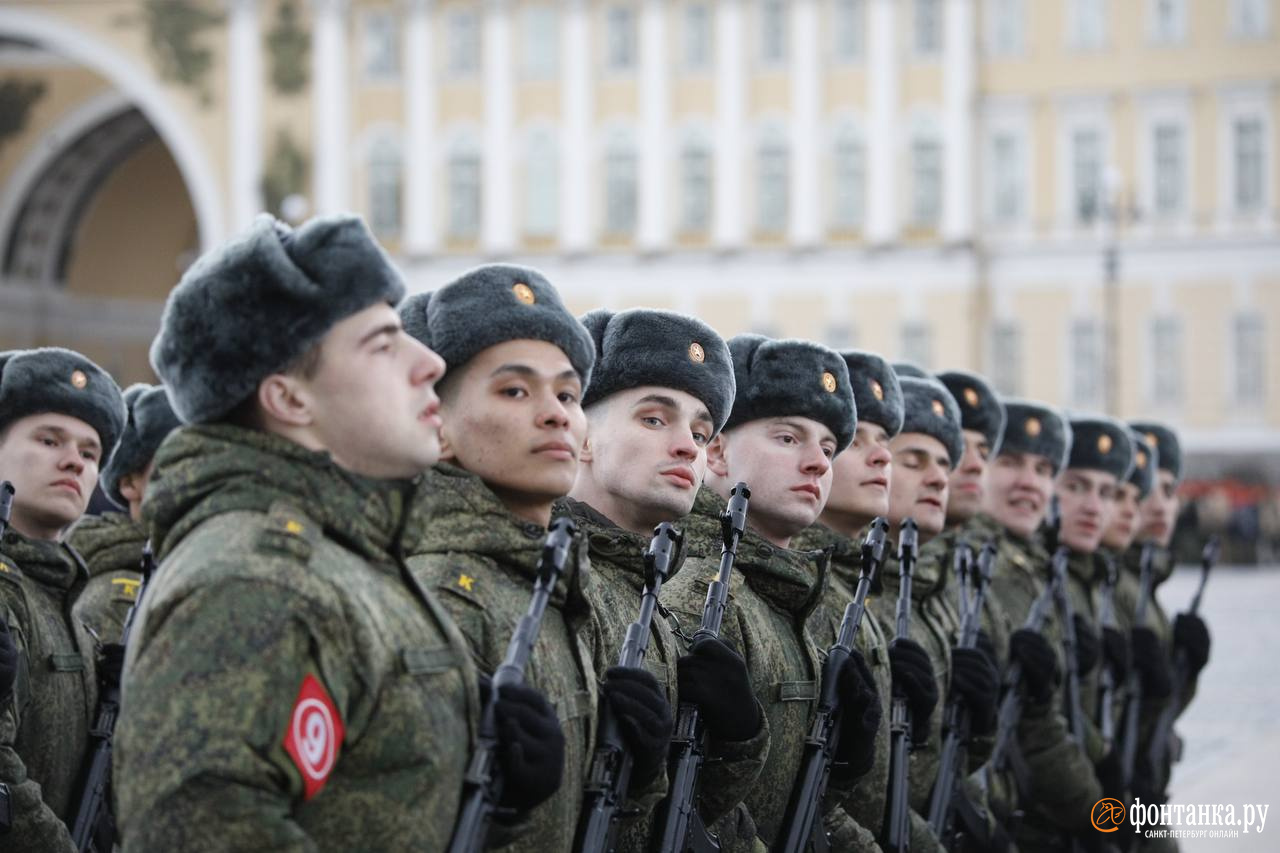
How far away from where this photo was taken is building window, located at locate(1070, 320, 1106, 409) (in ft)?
133

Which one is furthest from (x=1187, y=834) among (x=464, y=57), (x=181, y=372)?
(x=464, y=57)

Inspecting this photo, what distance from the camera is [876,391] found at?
18.9 feet

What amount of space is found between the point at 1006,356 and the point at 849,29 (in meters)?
6.83

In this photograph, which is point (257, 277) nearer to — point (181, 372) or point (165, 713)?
point (181, 372)

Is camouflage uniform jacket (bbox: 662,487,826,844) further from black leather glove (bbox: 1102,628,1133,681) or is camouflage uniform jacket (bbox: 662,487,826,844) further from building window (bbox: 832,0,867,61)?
building window (bbox: 832,0,867,61)

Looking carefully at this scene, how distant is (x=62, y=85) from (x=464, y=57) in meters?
9.51

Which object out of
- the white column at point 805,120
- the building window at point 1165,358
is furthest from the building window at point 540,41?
the building window at point 1165,358

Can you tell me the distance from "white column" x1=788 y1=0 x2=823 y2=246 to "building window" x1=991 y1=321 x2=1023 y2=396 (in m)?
3.90

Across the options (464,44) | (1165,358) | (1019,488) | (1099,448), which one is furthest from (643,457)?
(464,44)

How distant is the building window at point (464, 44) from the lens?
4309 centimetres

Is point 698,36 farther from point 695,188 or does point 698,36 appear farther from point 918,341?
point 918,341

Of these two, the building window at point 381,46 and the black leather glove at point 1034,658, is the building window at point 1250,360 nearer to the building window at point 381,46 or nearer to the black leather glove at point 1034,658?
the building window at point 381,46

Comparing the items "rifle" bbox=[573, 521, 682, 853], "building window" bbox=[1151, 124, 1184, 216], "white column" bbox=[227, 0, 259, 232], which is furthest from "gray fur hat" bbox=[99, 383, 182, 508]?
"white column" bbox=[227, 0, 259, 232]

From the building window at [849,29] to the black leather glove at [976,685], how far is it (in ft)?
118
